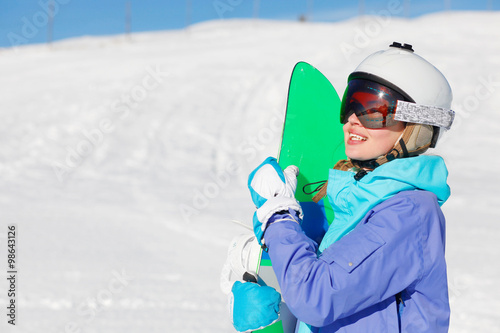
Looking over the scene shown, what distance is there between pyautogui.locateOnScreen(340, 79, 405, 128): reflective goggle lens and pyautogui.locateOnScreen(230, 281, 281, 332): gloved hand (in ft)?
2.15

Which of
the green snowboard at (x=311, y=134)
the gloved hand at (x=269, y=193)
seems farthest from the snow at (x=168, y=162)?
the gloved hand at (x=269, y=193)

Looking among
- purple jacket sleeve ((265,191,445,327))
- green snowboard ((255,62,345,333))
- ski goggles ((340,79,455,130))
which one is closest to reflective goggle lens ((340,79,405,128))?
ski goggles ((340,79,455,130))

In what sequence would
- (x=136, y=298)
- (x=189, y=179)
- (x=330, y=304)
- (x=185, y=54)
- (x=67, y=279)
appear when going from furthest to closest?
(x=185, y=54) < (x=189, y=179) < (x=67, y=279) < (x=136, y=298) < (x=330, y=304)

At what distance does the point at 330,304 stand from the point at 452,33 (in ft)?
59.3

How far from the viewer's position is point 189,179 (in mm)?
9094

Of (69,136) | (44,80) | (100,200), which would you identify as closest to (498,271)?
(100,200)

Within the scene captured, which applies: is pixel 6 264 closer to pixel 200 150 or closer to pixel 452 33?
pixel 200 150

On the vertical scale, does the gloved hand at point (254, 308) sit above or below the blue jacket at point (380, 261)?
below

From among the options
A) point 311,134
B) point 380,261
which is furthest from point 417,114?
point 311,134

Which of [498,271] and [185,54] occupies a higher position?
[185,54]

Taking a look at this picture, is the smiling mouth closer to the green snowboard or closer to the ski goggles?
the ski goggles

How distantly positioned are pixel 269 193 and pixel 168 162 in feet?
27.6

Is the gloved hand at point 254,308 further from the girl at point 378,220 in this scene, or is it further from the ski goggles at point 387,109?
the ski goggles at point 387,109

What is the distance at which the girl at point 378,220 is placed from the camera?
120 cm
